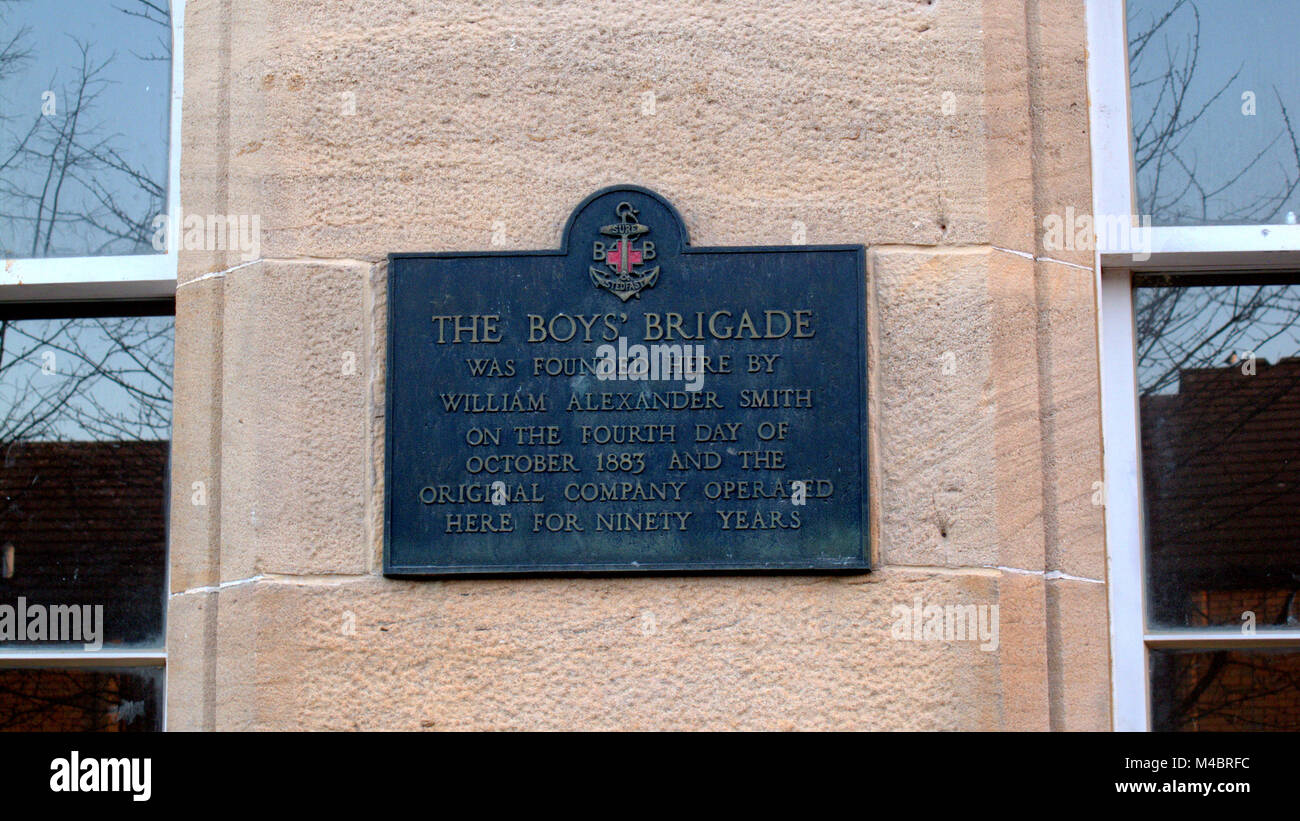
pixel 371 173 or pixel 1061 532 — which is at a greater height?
pixel 371 173

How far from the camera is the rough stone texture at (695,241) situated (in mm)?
3736

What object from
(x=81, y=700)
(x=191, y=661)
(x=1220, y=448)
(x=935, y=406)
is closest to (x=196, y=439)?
(x=191, y=661)

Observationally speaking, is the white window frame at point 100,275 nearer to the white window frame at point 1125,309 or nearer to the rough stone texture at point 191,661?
the rough stone texture at point 191,661

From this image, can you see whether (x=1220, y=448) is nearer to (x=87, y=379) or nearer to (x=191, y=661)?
(x=191, y=661)

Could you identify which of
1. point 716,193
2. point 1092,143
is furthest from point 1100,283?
point 716,193

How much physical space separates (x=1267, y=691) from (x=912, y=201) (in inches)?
65.4

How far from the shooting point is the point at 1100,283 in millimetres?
4086

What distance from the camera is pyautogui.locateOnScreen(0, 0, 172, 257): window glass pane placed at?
4359mm

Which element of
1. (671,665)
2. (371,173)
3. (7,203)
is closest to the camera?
(671,665)

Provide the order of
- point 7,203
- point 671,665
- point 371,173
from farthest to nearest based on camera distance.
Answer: point 7,203, point 371,173, point 671,665

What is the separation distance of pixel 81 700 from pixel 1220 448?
3327mm

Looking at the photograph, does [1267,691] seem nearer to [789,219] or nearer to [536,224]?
[789,219]

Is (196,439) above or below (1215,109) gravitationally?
below

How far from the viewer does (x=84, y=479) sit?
422 cm
